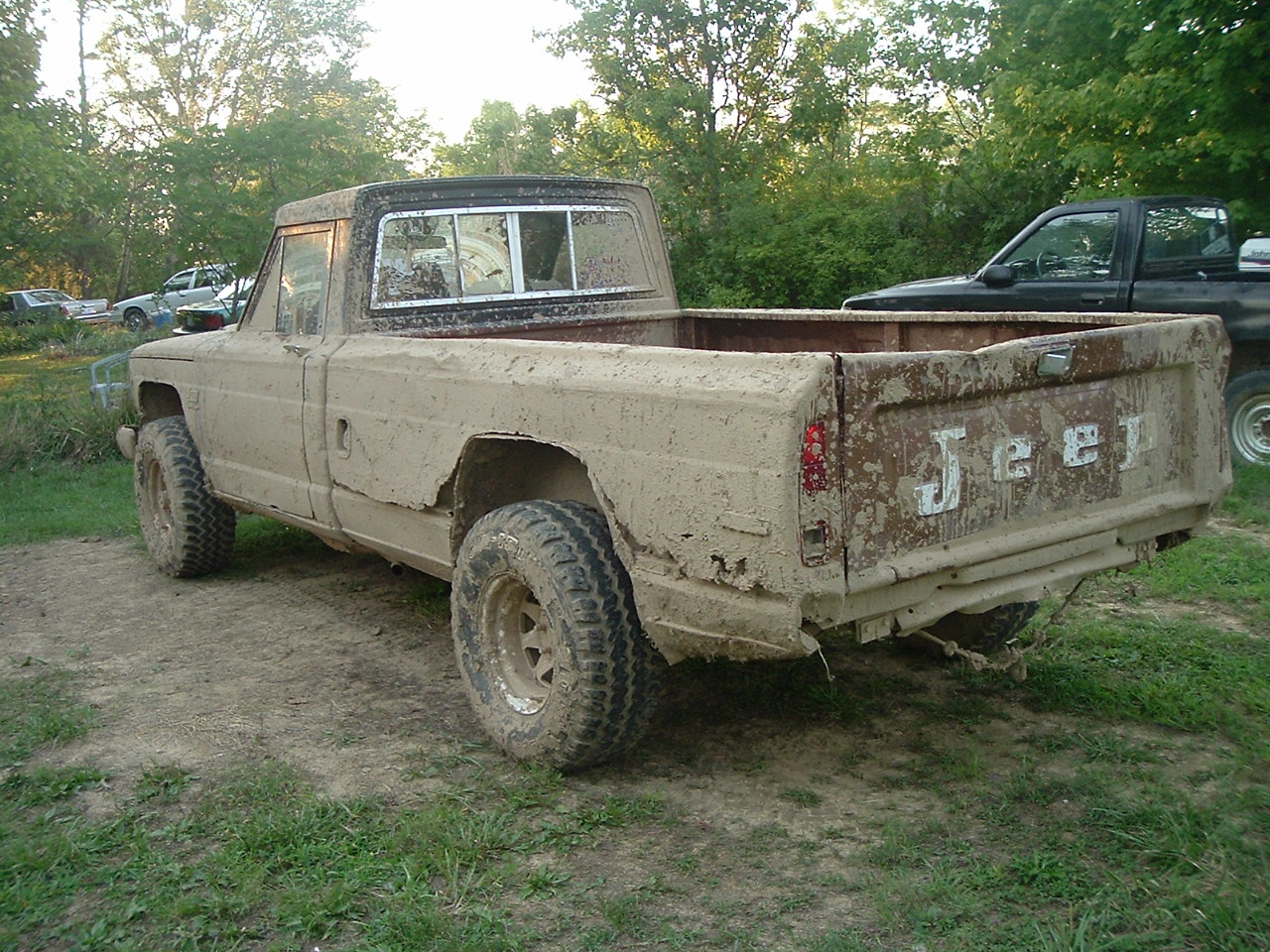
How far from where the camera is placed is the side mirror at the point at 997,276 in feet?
26.5

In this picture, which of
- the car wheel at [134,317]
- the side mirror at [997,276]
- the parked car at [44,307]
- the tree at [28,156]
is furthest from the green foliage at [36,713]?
the car wheel at [134,317]

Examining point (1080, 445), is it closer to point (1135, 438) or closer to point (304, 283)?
point (1135, 438)

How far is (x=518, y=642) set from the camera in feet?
12.7

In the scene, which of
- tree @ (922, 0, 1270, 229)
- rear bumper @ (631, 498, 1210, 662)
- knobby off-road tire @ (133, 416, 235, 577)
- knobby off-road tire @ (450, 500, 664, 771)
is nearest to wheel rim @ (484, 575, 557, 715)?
knobby off-road tire @ (450, 500, 664, 771)

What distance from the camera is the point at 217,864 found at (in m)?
3.10

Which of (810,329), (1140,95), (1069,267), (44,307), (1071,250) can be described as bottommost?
(810,329)

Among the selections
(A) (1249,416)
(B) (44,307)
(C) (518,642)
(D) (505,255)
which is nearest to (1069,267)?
(A) (1249,416)

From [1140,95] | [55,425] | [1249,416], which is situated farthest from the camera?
[1140,95]

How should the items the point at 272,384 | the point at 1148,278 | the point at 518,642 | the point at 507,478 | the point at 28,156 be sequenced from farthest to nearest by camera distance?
the point at 28,156 < the point at 1148,278 < the point at 272,384 < the point at 507,478 < the point at 518,642

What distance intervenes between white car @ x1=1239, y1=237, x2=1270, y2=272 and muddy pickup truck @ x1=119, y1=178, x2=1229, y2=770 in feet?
19.4

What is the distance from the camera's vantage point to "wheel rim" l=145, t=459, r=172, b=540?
630cm

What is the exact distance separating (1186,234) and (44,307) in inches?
1057

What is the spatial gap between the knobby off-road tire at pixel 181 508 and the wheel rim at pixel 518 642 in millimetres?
2713

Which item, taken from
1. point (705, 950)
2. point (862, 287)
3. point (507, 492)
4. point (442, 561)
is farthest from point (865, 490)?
point (862, 287)
